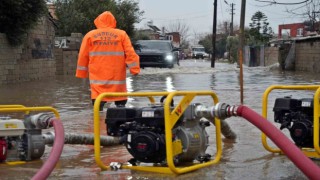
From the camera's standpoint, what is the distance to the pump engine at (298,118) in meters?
6.38

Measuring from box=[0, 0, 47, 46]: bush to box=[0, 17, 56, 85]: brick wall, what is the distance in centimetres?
36

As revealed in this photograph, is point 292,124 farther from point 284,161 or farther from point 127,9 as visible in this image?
point 127,9

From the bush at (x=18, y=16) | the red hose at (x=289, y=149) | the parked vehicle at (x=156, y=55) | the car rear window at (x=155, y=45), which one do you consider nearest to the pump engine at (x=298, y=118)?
the red hose at (x=289, y=149)

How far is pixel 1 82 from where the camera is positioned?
21.1 m

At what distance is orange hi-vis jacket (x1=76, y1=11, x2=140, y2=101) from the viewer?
820cm

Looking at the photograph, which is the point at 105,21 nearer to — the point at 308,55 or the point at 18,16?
the point at 18,16

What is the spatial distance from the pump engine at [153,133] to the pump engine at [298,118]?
1.11 m

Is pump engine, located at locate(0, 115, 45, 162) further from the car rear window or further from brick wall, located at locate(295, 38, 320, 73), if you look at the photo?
the car rear window

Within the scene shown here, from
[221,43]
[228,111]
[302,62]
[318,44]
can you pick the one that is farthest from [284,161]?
[221,43]

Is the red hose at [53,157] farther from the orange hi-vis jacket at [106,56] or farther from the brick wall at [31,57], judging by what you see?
the brick wall at [31,57]

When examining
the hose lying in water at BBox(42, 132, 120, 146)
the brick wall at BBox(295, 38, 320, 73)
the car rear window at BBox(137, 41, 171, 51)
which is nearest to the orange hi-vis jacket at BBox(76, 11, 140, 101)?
the hose lying in water at BBox(42, 132, 120, 146)

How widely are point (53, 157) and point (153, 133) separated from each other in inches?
52.8

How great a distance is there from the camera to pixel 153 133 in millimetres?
5645

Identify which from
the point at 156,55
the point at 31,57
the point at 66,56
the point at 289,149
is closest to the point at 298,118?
the point at 289,149
